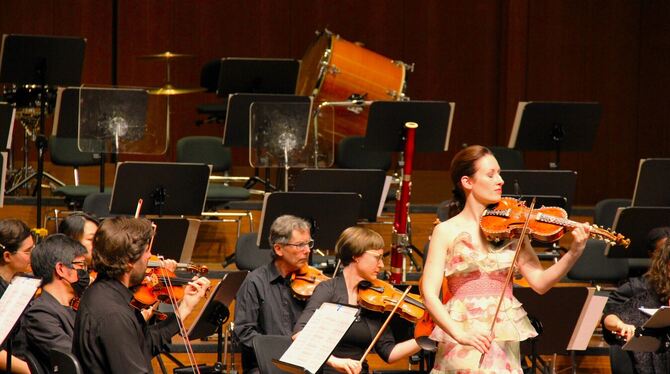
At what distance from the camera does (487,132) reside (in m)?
9.95

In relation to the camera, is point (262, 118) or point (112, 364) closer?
point (112, 364)

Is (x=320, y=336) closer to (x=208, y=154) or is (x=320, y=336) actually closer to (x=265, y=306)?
(x=265, y=306)

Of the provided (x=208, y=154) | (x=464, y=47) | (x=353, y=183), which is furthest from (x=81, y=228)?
(x=464, y=47)

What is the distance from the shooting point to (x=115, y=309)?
346cm

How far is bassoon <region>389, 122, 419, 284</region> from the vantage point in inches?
238

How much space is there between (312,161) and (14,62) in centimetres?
203

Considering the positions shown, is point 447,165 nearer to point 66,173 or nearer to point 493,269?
point 66,173

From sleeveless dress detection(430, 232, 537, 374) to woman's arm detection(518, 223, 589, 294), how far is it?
0.17ft

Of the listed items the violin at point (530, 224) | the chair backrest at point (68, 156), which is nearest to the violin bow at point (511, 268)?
the violin at point (530, 224)

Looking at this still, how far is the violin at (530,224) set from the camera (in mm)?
3398

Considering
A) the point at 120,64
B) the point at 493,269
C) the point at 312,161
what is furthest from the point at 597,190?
the point at 493,269

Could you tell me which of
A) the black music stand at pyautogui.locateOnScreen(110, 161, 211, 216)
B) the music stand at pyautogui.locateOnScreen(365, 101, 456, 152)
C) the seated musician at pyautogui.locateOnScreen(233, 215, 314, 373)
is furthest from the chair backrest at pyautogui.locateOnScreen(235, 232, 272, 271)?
the music stand at pyautogui.locateOnScreen(365, 101, 456, 152)

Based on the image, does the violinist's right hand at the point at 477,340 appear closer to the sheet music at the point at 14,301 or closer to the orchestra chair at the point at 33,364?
the sheet music at the point at 14,301

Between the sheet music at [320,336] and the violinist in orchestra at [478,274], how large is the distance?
46 cm
